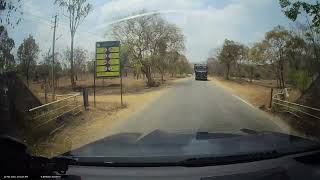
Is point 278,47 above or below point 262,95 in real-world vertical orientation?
above

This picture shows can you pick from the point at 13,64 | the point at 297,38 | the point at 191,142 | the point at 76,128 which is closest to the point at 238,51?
the point at 297,38

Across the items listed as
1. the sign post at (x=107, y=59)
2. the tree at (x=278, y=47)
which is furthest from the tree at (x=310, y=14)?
the sign post at (x=107, y=59)

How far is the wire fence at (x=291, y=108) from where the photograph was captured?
41.3 ft

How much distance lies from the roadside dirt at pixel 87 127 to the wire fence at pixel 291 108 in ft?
17.3

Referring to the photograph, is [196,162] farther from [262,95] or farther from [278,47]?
[262,95]

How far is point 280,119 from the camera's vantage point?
14305 mm

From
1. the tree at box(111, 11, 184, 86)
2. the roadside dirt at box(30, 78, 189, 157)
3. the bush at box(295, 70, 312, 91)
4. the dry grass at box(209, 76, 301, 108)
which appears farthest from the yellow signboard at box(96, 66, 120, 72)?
the bush at box(295, 70, 312, 91)

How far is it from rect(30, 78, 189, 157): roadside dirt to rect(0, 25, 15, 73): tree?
1979 millimetres

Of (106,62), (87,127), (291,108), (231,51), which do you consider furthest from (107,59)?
(291,108)

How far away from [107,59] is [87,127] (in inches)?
106

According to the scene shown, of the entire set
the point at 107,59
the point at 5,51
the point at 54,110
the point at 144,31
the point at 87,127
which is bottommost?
the point at 87,127

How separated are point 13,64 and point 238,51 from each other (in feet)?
20.6

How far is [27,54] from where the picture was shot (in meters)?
12.3

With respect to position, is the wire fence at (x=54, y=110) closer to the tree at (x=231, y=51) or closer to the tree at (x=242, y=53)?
the tree at (x=231, y=51)
